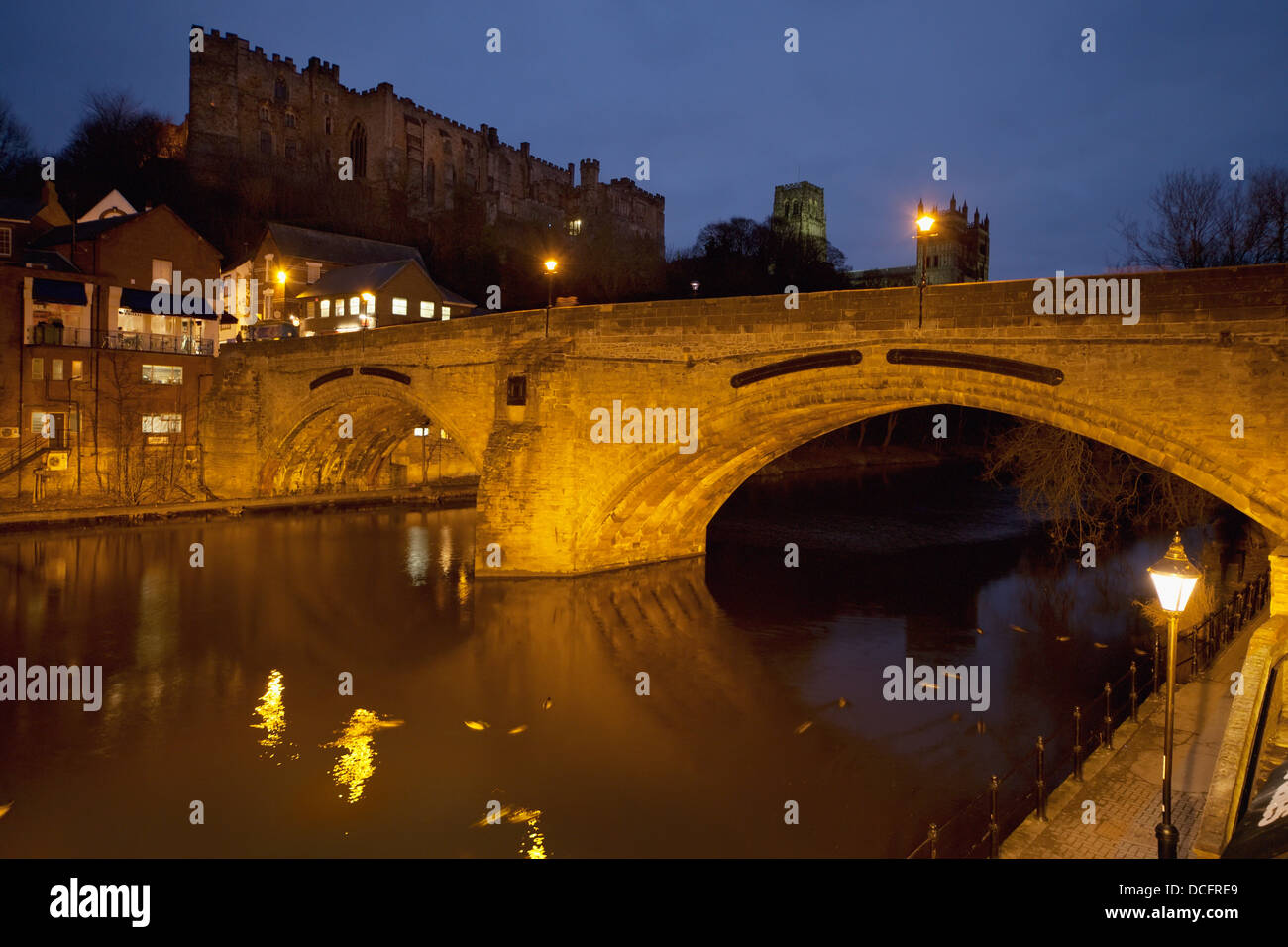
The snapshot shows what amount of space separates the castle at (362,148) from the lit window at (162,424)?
30.3 metres

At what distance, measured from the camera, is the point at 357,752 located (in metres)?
12.1

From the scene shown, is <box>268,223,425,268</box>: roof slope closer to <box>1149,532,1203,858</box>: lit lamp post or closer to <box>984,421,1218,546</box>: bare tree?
<box>984,421,1218,546</box>: bare tree

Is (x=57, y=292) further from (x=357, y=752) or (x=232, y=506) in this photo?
(x=357, y=752)

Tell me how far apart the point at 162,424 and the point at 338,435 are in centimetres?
787

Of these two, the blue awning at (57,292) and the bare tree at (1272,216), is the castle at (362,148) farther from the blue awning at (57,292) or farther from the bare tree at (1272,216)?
the bare tree at (1272,216)

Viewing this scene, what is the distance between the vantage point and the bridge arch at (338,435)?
30.1 metres

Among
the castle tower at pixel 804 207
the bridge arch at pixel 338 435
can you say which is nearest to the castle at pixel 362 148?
the bridge arch at pixel 338 435

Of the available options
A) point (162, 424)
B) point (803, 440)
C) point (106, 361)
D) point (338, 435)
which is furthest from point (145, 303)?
point (803, 440)

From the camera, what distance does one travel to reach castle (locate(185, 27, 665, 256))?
6116 cm

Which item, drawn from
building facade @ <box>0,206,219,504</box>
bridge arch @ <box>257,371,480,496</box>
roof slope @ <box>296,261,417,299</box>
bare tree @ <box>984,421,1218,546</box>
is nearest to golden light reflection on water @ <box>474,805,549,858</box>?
bare tree @ <box>984,421,1218,546</box>

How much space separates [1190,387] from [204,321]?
1584 inches

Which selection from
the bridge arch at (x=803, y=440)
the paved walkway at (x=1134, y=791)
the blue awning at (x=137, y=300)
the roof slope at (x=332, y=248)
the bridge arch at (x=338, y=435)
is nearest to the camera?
the paved walkway at (x=1134, y=791)

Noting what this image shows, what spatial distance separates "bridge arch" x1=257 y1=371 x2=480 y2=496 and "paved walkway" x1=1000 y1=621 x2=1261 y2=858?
2175 cm

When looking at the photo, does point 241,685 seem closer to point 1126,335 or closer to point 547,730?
point 547,730
